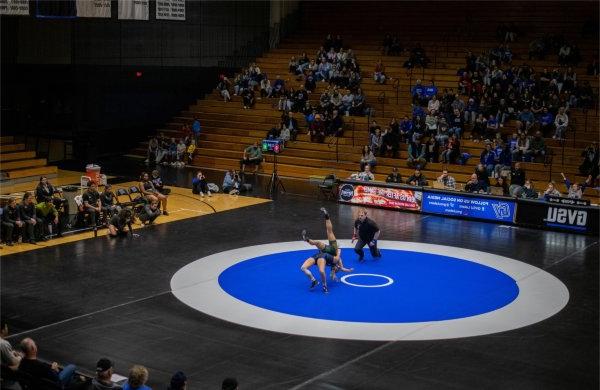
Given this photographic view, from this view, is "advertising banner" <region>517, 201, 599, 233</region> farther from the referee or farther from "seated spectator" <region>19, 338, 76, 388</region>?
"seated spectator" <region>19, 338, 76, 388</region>

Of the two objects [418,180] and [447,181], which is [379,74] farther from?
[447,181]

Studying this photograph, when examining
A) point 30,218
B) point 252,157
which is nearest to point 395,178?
point 252,157

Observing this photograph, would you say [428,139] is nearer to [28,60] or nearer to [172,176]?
[172,176]

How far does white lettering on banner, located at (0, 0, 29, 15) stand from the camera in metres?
23.4

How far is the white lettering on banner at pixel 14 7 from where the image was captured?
23359 millimetres

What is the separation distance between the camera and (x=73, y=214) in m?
23.7

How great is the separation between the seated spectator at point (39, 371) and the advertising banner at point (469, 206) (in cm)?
1676

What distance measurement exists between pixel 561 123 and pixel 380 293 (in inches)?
629

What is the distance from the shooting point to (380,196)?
27250 millimetres

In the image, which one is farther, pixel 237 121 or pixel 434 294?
pixel 237 121

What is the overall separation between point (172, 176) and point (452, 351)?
20413 mm

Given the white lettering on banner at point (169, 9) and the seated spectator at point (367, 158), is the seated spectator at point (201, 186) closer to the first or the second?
the white lettering on banner at point (169, 9)

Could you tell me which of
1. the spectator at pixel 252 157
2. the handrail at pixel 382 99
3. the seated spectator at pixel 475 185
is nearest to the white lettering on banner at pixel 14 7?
the spectator at pixel 252 157

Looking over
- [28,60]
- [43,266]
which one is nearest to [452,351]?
[43,266]
